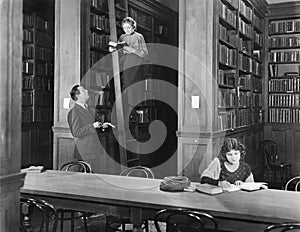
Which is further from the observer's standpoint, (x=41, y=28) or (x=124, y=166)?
(x=41, y=28)

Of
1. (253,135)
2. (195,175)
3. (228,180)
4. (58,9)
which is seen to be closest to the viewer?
(228,180)

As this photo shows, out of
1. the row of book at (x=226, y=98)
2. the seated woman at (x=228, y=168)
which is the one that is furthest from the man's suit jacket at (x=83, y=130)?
the seated woman at (x=228, y=168)

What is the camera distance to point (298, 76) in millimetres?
7250

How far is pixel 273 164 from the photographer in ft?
21.8

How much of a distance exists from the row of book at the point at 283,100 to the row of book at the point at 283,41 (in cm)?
80

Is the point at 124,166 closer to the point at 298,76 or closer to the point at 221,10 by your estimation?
the point at 221,10

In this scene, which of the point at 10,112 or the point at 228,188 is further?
the point at 228,188

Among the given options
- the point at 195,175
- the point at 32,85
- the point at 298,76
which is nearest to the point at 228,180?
the point at 195,175

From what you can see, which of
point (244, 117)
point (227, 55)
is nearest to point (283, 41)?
point (244, 117)

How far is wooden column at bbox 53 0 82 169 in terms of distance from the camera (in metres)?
5.02

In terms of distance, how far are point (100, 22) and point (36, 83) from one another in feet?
4.37

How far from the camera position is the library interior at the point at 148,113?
2416mm

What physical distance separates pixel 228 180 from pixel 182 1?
2.38m

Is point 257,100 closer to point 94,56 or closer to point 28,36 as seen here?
point 94,56
